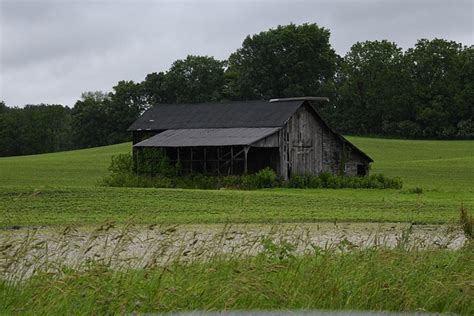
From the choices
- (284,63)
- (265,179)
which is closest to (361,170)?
(265,179)

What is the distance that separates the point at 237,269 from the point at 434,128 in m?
82.1

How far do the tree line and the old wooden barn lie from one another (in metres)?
40.5

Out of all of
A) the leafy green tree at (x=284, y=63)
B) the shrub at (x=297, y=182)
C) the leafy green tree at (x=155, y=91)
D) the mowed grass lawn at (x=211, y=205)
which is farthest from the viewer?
the leafy green tree at (x=155, y=91)

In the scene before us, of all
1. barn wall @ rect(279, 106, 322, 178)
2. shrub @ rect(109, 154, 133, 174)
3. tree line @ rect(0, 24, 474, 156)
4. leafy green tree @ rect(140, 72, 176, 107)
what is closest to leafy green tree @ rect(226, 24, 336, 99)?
tree line @ rect(0, 24, 474, 156)

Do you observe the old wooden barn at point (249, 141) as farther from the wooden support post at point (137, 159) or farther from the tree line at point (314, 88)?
the tree line at point (314, 88)

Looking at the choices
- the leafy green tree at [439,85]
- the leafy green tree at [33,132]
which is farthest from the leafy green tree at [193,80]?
the leafy green tree at [439,85]

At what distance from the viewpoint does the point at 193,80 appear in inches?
3949

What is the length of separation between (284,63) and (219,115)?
46.8 meters

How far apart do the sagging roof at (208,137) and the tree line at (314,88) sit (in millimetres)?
44206

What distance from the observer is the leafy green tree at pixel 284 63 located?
96938 millimetres

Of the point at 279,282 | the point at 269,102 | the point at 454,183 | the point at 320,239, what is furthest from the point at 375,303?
the point at 269,102

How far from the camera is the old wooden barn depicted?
45.2 m

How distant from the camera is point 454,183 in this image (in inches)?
1791

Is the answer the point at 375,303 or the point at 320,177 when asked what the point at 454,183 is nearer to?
the point at 320,177
